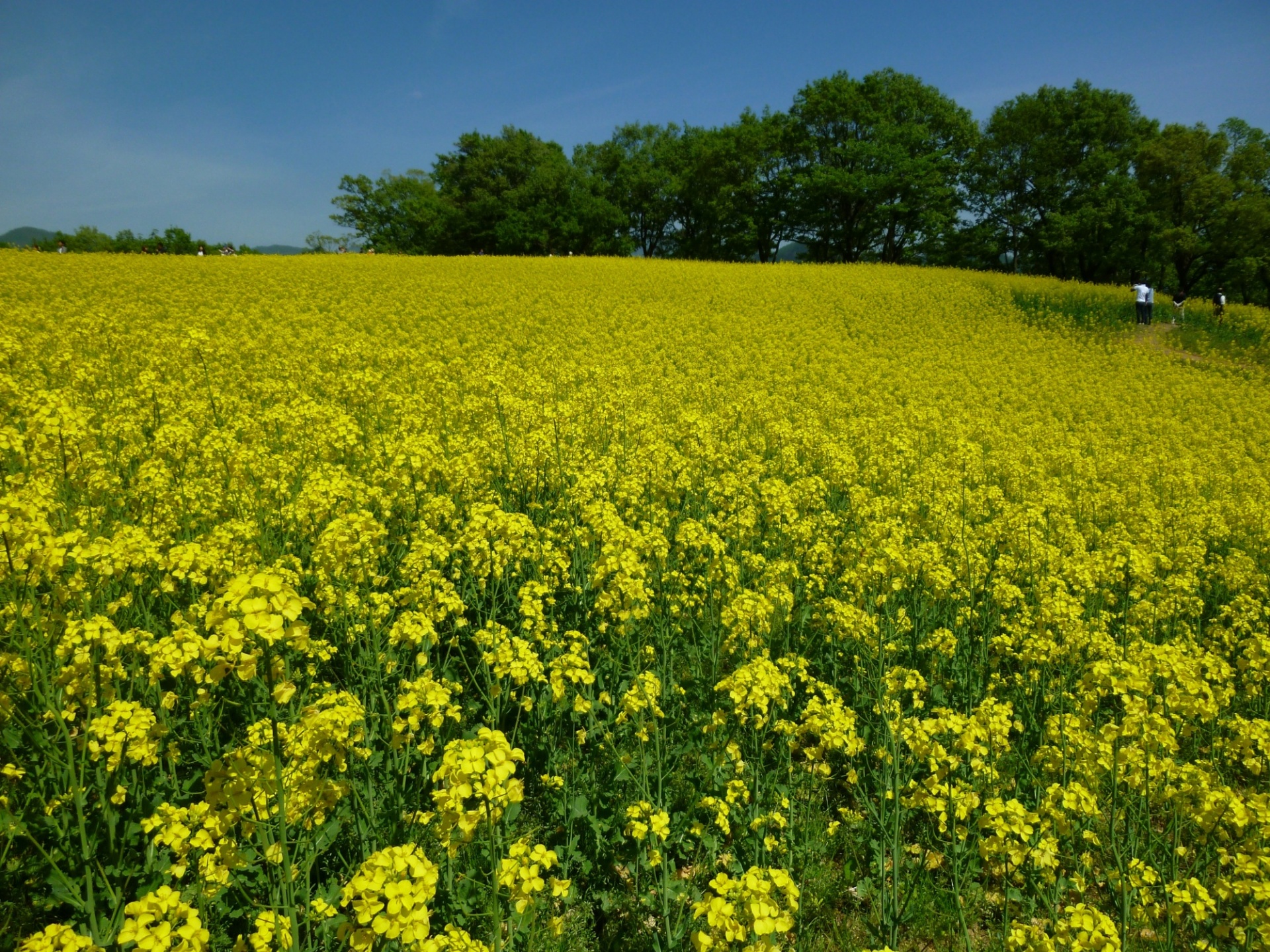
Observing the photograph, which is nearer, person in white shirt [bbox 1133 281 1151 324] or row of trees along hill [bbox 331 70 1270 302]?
person in white shirt [bbox 1133 281 1151 324]

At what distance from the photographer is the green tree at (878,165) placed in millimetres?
50500

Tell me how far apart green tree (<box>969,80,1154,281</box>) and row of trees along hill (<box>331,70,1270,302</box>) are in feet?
0.41

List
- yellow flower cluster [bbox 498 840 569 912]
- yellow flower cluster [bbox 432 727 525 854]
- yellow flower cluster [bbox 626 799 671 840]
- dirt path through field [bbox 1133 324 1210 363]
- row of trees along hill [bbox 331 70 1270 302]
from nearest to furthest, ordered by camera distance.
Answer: yellow flower cluster [bbox 432 727 525 854]
yellow flower cluster [bbox 498 840 569 912]
yellow flower cluster [bbox 626 799 671 840]
dirt path through field [bbox 1133 324 1210 363]
row of trees along hill [bbox 331 70 1270 302]

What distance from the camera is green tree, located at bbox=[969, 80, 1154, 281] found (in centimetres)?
4519

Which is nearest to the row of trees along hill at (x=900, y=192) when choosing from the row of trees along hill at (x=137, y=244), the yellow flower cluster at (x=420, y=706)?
the row of trees along hill at (x=137, y=244)

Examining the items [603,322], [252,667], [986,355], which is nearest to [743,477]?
[252,667]

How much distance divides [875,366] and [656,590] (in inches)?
503

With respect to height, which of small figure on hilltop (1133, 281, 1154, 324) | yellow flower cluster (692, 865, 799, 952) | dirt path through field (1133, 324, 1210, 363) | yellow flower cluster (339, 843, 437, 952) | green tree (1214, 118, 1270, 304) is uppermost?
green tree (1214, 118, 1270, 304)

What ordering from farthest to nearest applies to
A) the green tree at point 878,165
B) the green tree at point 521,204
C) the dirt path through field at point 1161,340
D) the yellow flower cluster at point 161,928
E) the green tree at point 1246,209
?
the green tree at point 521,204 < the green tree at point 878,165 < the green tree at point 1246,209 < the dirt path through field at point 1161,340 < the yellow flower cluster at point 161,928

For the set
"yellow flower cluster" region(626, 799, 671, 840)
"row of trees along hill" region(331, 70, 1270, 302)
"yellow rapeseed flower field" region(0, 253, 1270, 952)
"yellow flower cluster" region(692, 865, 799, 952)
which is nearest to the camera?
"yellow flower cluster" region(692, 865, 799, 952)

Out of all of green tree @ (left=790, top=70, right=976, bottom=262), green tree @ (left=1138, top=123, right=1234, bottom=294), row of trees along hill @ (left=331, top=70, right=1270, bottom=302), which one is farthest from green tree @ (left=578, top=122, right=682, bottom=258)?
green tree @ (left=1138, top=123, right=1234, bottom=294)

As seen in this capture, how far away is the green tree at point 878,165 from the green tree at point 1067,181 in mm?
3566

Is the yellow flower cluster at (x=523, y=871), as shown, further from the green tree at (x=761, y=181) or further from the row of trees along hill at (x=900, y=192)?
the green tree at (x=761, y=181)

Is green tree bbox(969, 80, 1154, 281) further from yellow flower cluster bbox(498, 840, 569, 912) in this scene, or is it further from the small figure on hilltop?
yellow flower cluster bbox(498, 840, 569, 912)
